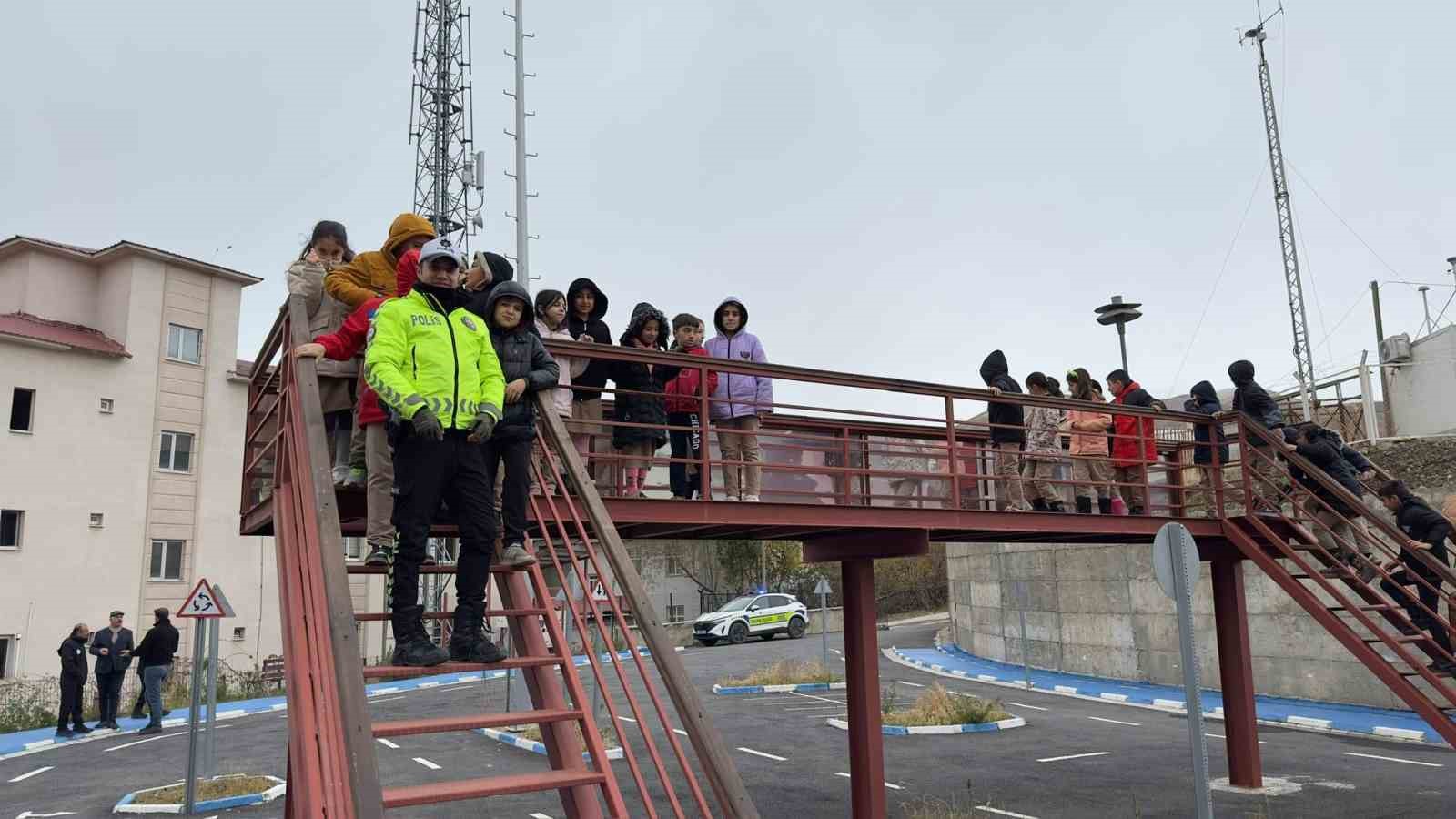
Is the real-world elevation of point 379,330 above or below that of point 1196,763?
above

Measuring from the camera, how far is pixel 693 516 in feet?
24.9

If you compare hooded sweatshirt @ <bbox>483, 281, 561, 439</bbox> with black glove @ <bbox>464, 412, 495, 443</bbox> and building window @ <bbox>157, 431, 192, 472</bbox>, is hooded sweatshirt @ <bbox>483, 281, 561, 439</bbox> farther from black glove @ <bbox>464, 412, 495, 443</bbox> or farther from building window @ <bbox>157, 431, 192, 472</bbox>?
building window @ <bbox>157, 431, 192, 472</bbox>

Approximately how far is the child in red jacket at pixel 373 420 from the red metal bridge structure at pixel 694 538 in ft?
0.45

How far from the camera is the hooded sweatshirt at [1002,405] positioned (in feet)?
33.2

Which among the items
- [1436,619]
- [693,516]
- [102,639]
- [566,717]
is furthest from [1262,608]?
[102,639]

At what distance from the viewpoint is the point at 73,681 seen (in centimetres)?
1795

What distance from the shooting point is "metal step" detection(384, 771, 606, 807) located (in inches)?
145

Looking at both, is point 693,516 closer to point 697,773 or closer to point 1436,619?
point 1436,619

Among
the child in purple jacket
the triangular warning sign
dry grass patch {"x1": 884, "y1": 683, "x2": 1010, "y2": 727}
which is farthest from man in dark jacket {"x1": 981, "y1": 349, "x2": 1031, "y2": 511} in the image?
the triangular warning sign

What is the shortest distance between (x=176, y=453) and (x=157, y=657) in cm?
1301

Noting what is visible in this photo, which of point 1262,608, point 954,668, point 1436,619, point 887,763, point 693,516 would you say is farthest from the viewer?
point 954,668

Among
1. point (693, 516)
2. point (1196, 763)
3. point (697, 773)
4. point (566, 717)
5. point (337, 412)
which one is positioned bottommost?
point (697, 773)

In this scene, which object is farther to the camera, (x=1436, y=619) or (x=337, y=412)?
(x=1436, y=619)

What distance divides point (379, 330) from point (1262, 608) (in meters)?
17.5
